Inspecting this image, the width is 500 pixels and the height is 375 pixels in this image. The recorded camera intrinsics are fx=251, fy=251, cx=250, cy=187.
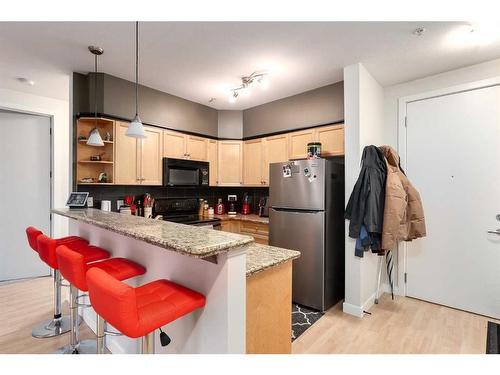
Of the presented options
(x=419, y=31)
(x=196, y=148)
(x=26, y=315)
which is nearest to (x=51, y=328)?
(x=26, y=315)

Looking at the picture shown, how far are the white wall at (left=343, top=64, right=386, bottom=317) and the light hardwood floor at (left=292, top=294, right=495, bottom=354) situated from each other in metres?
0.19

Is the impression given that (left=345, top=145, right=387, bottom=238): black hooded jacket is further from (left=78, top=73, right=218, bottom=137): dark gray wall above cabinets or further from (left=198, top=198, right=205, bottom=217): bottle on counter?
(left=78, top=73, right=218, bottom=137): dark gray wall above cabinets

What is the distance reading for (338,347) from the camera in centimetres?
203

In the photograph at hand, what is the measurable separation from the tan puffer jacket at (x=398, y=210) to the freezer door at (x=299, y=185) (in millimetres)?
618

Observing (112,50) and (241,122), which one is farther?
(241,122)

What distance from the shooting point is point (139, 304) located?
3.69 feet

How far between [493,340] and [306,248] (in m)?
1.58

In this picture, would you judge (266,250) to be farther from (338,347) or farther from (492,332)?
(492,332)

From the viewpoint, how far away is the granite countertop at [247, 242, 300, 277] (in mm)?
1271

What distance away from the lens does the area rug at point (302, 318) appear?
7.52ft

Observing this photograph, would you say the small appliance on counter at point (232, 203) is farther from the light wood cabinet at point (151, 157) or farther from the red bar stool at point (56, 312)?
the red bar stool at point (56, 312)
